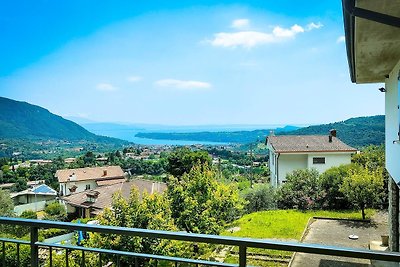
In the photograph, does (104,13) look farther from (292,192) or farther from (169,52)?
(292,192)

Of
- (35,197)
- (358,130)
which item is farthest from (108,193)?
(358,130)

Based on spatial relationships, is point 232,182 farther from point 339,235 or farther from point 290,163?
point 290,163

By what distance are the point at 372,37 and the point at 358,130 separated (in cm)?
2543

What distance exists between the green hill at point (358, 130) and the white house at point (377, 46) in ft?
56.8

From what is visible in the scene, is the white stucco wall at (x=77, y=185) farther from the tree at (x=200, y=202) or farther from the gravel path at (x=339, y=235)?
the gravel path at (x=339, y=235)

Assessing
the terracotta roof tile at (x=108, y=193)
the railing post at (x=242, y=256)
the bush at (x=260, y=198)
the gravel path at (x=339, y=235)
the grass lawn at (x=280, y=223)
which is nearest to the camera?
the railing post at (x=242, y=256)

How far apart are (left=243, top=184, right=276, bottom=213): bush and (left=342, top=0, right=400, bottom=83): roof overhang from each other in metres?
11.1

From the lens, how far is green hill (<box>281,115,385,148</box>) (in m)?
23.3

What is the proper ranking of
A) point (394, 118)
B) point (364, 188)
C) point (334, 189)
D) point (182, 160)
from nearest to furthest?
point (394, 118) < point (364, 188) < point (334, 189) < point (182, 160)

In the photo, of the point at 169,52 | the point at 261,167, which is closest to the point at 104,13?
the point at 169,52

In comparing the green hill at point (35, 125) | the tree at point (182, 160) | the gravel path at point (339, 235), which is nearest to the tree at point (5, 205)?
the tree at point (182, 160)

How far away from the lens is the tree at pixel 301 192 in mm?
→ 14523

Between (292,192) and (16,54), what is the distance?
6108cm

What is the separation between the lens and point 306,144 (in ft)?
64.3
